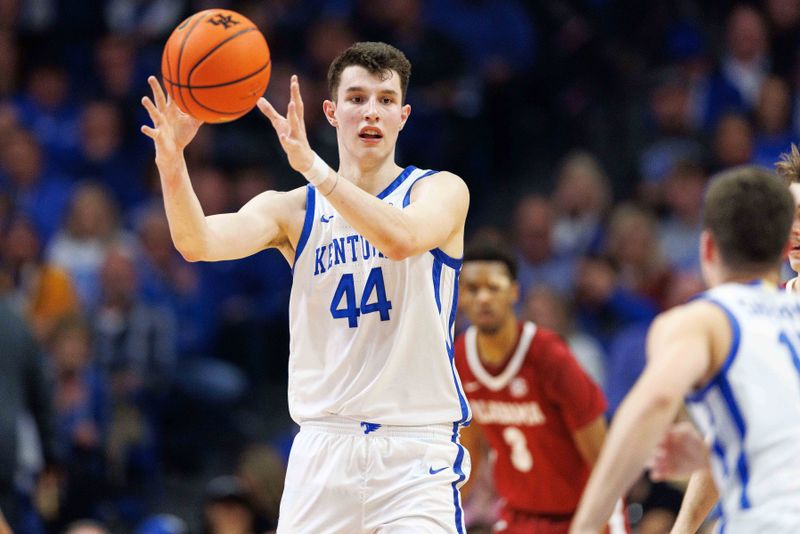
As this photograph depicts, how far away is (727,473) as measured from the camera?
405 centimetres

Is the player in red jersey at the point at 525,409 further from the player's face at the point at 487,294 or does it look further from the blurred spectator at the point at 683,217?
the blurred spectator at the point at 683,217

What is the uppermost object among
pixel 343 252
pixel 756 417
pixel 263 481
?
pixel 343 252

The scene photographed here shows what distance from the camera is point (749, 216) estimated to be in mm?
4027

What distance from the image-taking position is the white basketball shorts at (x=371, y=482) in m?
5.25

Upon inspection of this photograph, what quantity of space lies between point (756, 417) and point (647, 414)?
43 centimetres

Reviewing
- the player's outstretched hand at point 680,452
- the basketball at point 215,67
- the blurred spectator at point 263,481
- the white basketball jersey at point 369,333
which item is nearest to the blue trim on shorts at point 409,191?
the white basketball jersey at point 369,333

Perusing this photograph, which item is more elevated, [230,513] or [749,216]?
[749,216]

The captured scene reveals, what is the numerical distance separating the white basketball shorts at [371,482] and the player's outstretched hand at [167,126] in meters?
1.27

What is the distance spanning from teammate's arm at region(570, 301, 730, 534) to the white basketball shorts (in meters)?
1.52

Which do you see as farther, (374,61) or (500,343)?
(500,343)

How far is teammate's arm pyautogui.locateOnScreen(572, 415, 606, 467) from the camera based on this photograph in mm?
7141

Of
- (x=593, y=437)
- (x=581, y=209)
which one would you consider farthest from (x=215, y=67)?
(x=581, y=209)

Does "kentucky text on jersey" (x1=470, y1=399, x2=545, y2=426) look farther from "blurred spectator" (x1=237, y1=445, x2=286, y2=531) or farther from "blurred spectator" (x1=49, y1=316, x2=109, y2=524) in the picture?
"blurred spectator" (x1=49, y1=316, x2=109, y2=524)

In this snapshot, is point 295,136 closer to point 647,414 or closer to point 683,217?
point 647,414
